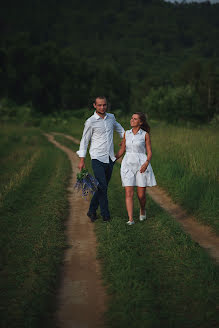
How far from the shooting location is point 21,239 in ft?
19.9

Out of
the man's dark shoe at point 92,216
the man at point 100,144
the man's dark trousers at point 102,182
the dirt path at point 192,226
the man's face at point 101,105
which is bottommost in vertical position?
the dirt path at point 192,226

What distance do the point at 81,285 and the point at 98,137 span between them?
10.3 feet

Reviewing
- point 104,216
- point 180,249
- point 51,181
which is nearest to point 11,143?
point 51,181

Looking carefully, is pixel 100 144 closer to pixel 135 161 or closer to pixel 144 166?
pixel 135 161

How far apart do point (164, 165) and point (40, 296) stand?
8.46 metres

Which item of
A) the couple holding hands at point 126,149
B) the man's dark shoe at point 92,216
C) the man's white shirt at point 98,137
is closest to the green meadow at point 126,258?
the man's dark shoe at point 92,216

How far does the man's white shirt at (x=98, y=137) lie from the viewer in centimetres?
686

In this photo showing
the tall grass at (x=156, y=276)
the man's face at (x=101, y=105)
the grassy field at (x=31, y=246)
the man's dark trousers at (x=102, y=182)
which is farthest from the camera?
the man's dark trousers at (x=102, y=182)

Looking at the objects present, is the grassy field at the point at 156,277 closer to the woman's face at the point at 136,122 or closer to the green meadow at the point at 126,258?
the green meadow at the point at 126,258

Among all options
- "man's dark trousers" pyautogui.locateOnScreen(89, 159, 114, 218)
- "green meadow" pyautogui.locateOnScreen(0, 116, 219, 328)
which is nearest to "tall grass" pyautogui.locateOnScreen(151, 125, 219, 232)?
"green meadow" pyautogui.locateOnScreen(0, 116, 219, 328)

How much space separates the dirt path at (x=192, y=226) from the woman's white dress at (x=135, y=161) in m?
1.16

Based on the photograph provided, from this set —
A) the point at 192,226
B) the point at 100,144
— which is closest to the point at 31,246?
the point at 100,144

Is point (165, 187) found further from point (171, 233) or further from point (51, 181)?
point (171, 233)

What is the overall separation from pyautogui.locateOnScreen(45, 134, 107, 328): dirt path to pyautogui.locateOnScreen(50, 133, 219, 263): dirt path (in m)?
1.79
